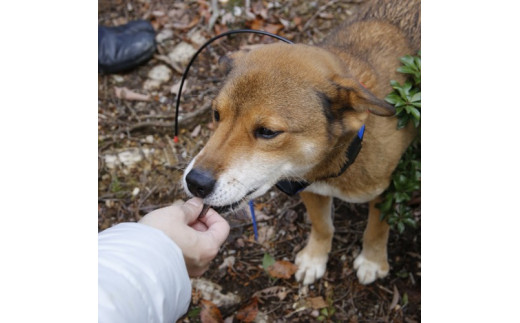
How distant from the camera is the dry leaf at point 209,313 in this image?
3443 millimetres

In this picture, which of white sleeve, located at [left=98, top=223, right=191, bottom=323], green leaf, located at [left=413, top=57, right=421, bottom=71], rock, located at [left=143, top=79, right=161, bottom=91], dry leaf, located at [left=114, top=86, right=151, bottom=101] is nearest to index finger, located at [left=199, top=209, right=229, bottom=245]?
white sleeve, located at [left=98, top=223, right=191, bottom=323]

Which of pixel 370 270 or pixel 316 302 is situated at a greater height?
pixel 370 270

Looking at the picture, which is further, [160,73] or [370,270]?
[160,73]

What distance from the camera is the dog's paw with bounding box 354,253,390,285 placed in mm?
3637

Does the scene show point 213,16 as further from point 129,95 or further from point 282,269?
point 282,269

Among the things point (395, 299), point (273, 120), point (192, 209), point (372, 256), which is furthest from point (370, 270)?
point (192, 209)

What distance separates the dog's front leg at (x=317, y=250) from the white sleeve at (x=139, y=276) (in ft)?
6.03

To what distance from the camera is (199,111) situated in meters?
4.65

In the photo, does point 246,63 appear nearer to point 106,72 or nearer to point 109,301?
point 109,301

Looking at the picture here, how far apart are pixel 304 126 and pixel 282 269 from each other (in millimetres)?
1635

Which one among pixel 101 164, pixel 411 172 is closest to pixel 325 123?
pixel 411 172

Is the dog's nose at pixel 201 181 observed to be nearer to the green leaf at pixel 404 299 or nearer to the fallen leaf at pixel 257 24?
the green leaf at pixel 404 299

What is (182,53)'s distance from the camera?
5180mm

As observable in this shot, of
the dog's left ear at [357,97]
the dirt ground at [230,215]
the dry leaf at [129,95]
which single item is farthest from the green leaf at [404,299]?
the dry leaf at [129,95]
